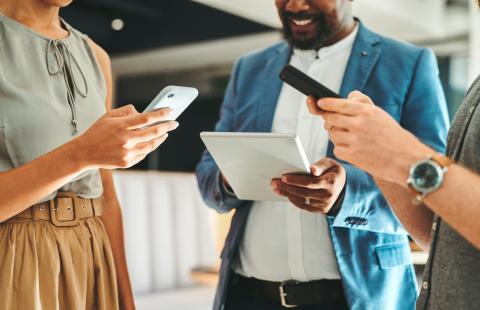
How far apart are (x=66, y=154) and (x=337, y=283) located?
0.83 metres

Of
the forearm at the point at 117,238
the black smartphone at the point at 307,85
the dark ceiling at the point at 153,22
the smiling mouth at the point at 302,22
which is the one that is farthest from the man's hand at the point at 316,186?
the dark ceiling at the point at 153,22

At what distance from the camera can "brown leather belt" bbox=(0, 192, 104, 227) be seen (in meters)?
1.32

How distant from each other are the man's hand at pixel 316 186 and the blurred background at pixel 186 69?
45.1 inches

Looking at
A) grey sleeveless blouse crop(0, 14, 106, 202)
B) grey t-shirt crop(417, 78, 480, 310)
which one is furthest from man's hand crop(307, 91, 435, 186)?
grey sleeveless blouse crop(0, 14, 106, 202)

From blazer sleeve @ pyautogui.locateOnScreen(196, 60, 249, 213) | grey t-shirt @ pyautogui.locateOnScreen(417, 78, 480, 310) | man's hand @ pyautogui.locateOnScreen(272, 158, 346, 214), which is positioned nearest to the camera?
grey t-shirt @ pyautogui.locateOnScreen(417, 78, 480, 310)

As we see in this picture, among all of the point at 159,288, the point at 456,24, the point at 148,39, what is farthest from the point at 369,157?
the point at 148,39

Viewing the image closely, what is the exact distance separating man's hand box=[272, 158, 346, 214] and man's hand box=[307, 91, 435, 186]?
0.35m

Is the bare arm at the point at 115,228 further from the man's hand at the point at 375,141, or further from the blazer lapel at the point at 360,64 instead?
the man's hand at the point at 375,141

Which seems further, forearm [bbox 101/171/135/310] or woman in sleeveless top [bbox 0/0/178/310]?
forearm [bbox 101/171/135/310]

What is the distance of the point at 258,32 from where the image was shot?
702 centimetres

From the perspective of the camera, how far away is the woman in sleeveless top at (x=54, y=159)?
3.97ft

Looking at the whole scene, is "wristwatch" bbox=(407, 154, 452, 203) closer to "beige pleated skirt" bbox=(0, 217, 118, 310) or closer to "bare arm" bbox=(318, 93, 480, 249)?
"bare arm" bbox=(318, 93, 480, 249)

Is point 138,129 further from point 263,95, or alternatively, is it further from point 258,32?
point 258,32

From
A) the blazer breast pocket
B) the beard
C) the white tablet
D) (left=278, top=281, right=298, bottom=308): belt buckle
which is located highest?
the beard
